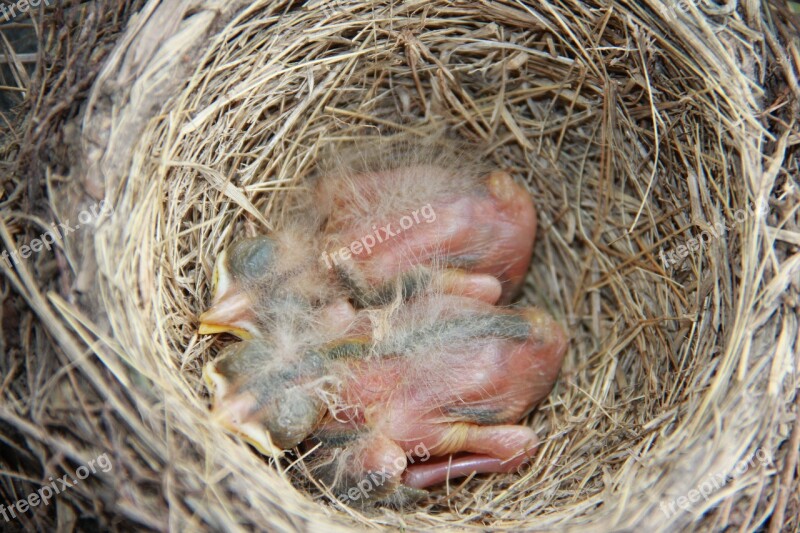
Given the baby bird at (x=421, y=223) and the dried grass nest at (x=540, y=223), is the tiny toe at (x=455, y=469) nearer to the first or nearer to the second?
the dried grass nest at (x=540, y=223)

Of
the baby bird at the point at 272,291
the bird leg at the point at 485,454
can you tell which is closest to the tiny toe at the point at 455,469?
the bird leg at the point at 485,454

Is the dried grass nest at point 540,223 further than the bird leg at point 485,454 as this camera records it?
No

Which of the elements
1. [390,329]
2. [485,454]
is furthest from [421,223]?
[485,454]

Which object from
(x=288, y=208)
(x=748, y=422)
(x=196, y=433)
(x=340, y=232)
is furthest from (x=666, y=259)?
(x=196, y=433)

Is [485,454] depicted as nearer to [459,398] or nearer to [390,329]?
[459,398]

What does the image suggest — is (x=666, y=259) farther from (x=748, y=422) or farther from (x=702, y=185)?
(x=748, y=422)

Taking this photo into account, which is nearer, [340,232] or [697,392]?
[697,392]
